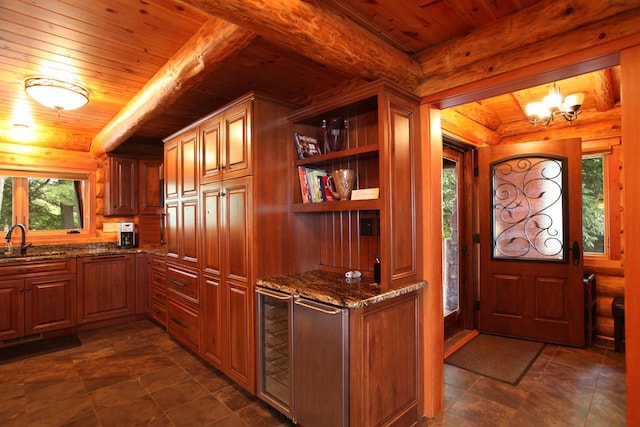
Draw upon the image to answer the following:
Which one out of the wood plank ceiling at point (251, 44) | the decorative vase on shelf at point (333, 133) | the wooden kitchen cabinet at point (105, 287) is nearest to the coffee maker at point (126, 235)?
the wooden kitchen cabinet at point (105, 287)

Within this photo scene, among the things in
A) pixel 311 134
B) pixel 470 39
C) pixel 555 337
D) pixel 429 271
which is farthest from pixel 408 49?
pixel 555 337

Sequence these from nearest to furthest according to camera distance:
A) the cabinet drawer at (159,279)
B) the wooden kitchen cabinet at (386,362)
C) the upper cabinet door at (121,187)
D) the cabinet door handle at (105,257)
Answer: the wooden kitchen cabinet at (386,362) → the cabinet drawer at (159,279) → the cabinet door handle at (105,257) → the upper cabinet door at (121,187)

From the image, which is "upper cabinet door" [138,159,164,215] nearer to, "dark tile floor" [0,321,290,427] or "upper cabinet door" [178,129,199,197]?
"upper cabinet door" [178,129,199,197]

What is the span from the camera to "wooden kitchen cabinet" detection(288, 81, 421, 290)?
6.49ft

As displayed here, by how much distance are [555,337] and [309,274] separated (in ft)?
9.32

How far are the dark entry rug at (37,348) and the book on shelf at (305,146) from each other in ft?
10.8

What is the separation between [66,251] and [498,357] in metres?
5.00

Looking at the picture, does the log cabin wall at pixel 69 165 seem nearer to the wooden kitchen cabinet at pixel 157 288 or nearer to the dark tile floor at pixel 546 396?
the wooden kitchen cabinet at pixel 157 288

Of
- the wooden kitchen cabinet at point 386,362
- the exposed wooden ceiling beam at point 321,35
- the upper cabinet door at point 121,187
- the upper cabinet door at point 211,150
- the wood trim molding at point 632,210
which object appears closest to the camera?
the exposed wooden ceiling beam at point 321,35

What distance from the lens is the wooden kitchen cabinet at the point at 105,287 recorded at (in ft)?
12.9

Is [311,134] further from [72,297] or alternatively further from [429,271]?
[72,297]

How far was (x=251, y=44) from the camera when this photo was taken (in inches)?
82.4

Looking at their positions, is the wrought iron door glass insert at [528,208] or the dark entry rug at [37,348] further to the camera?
the wrought iron door glass insert at [528,208]

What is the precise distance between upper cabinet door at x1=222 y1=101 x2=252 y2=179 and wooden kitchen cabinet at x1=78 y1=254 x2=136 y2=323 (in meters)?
2.56
